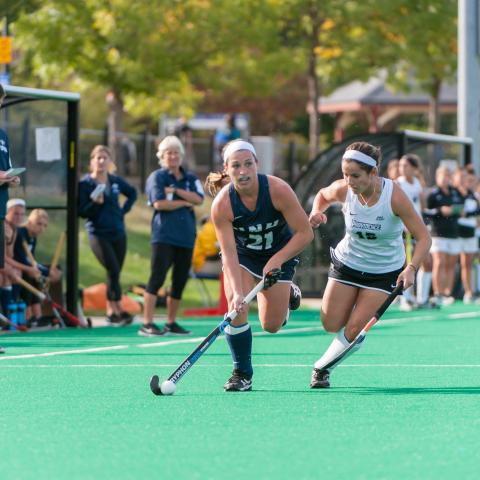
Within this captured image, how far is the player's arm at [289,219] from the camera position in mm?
10070

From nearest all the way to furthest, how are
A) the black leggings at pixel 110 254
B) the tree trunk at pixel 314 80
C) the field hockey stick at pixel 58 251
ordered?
the black leggings at pixel 110 254
the field hockey stick at pixel 58 251
the tree trunk at pixel 314 80

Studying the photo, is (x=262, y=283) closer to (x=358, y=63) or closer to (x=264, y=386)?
(x=264, y=386)

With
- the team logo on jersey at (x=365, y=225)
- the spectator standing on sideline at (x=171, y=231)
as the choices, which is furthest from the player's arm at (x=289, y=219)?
the spectator standing on sideline at (x=171, y=231)

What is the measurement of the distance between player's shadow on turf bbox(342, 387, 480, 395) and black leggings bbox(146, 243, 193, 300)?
5.12 metres

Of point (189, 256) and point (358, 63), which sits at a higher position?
point (358, 63)

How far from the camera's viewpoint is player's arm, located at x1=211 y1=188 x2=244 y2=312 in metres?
9.96

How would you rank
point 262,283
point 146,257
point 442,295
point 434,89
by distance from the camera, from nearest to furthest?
point 262,283 < point 442,295 < point 146,257 < point 434,89

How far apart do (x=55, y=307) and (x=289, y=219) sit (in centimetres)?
644

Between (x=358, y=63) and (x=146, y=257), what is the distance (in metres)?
11.9

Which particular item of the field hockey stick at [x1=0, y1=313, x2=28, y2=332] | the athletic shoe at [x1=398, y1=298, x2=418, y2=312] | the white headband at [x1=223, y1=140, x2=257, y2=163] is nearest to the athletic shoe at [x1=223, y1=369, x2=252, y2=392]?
the white headband at [x1=223, y1=140, x2=257, y2=163]

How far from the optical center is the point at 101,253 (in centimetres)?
1627

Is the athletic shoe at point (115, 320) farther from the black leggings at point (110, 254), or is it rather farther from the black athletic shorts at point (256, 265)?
the black athletic shorts at point (256, 265)

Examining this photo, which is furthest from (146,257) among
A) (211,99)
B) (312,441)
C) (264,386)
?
(211,99)

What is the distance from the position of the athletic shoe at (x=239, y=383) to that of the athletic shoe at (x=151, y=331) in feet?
15.9
